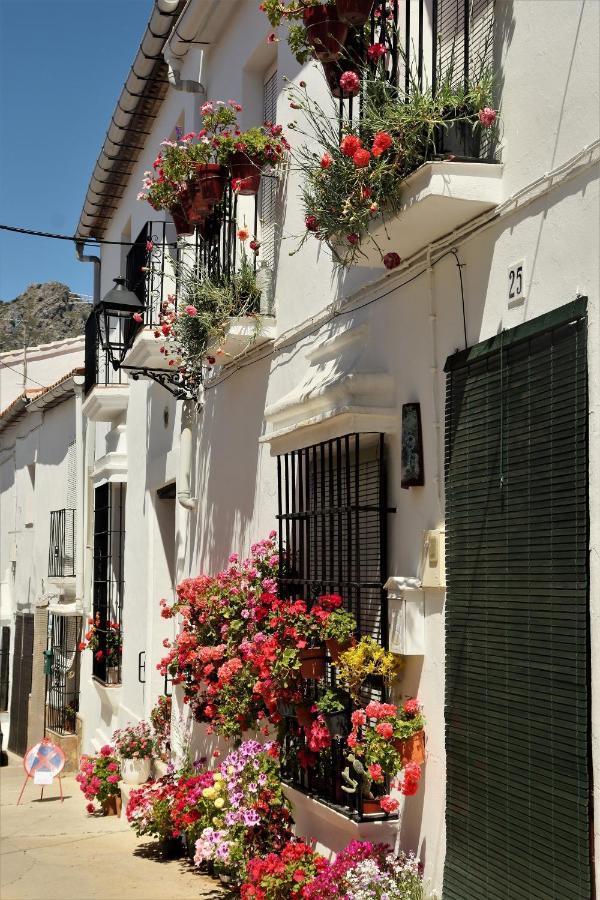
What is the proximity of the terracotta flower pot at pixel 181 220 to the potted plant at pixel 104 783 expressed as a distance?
607 cm

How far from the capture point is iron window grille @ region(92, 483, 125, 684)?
569 inches

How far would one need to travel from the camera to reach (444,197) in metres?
4.96

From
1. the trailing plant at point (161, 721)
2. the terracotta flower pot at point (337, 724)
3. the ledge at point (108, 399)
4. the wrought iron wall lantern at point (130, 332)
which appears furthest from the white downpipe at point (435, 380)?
the ledge at point (108, 399)

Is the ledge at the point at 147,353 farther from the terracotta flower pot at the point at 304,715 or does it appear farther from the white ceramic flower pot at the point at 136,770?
the terracotta flower pot at the point at 304,715

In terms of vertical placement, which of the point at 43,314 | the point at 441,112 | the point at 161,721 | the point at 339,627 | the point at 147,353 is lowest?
the point at 161,721

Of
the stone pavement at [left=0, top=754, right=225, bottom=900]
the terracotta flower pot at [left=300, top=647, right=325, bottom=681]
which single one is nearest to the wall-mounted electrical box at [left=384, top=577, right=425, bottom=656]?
the terracotta flower pot at [left=300, top=647, right=325, bottom=681]

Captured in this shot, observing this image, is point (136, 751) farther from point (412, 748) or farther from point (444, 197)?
point (444, 197)

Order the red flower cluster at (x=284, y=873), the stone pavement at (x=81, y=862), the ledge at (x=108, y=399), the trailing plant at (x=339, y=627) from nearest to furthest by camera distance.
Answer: the trailing plant at (x=339, y=627)
the red flower cluster at (x=284, y=873)
the stone pavement at (x=81, y=862)
the ledge at (x=108, y=399)

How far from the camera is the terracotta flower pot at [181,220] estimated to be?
9115 mm

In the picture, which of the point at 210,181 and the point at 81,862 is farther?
the point at 81,862

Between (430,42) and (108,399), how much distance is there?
913 cm

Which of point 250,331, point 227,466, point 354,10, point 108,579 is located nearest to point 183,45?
point 250,331

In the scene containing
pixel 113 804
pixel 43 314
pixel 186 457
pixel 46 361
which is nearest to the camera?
pixel 186 457

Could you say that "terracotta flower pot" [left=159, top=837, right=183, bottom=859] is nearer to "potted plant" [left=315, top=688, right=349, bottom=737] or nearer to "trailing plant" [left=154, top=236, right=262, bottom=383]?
"potted plant" [left=315, top=688, right=349, bottom=737]
